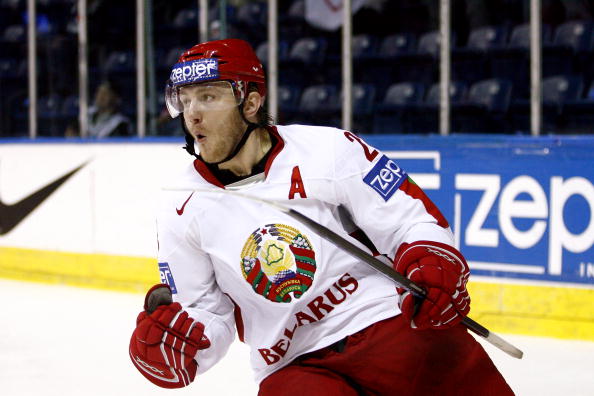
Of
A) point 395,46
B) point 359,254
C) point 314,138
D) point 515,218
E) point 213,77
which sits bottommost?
point 515,218

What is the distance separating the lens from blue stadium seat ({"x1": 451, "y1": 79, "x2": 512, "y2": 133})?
5.49 metres

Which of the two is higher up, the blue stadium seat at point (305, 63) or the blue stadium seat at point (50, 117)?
the blue stadium seat at point (305, 63)

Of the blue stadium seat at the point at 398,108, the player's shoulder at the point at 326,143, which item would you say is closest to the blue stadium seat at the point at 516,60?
the blue stadium seat at the point at 398,108

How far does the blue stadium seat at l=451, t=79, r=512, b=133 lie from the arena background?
1 cm

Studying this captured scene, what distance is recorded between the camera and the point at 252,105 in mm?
2275

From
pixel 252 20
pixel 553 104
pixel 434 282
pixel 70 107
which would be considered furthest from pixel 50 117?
pixel 434 282

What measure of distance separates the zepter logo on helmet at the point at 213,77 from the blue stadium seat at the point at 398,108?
138 inches

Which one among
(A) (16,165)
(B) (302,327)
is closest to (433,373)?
(B) (302,327)

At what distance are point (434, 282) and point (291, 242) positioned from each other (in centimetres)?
34

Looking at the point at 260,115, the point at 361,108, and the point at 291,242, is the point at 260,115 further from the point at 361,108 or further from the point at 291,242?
the point at 361,108

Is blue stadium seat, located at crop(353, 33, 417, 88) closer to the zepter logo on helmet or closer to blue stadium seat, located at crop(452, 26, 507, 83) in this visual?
blue stadium seat, located at crop(452, 26, 507, 83)

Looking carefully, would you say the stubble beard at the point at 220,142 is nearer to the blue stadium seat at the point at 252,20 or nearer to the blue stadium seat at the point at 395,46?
the blue stadium seat at the point at 395,46

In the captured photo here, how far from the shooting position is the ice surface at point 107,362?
3854 millimetres

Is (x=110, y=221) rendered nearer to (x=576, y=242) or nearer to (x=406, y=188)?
(x=576, y=242)
